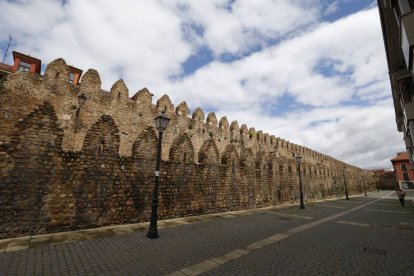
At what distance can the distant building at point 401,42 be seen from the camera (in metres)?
6.80

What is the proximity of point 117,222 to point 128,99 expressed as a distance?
456 inches

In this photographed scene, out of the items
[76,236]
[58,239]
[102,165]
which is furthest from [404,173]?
[58,239]

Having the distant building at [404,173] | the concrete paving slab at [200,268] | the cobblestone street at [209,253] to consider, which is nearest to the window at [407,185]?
the distant building at [404,173]

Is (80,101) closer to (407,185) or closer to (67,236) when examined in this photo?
(67,236)

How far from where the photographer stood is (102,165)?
7.60 m

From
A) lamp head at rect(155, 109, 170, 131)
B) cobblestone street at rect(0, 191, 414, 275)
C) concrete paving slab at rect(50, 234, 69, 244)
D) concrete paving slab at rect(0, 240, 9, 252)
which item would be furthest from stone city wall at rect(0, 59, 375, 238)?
lamp head at rect(155, 109, 170, 131)

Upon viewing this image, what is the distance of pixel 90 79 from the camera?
15.6 metres

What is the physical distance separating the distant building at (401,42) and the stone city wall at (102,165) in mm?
8805

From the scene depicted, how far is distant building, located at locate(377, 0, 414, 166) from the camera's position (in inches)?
268

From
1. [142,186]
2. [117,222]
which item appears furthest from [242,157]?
[117,222]

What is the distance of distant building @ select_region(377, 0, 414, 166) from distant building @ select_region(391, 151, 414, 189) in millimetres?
69127

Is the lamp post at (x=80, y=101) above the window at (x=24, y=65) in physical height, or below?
below

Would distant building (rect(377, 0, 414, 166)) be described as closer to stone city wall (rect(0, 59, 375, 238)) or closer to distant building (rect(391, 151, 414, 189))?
stone city wall (rect(0, 59, 375, 238))

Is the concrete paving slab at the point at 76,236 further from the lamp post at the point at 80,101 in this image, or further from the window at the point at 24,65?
the window at the point at 24,65
